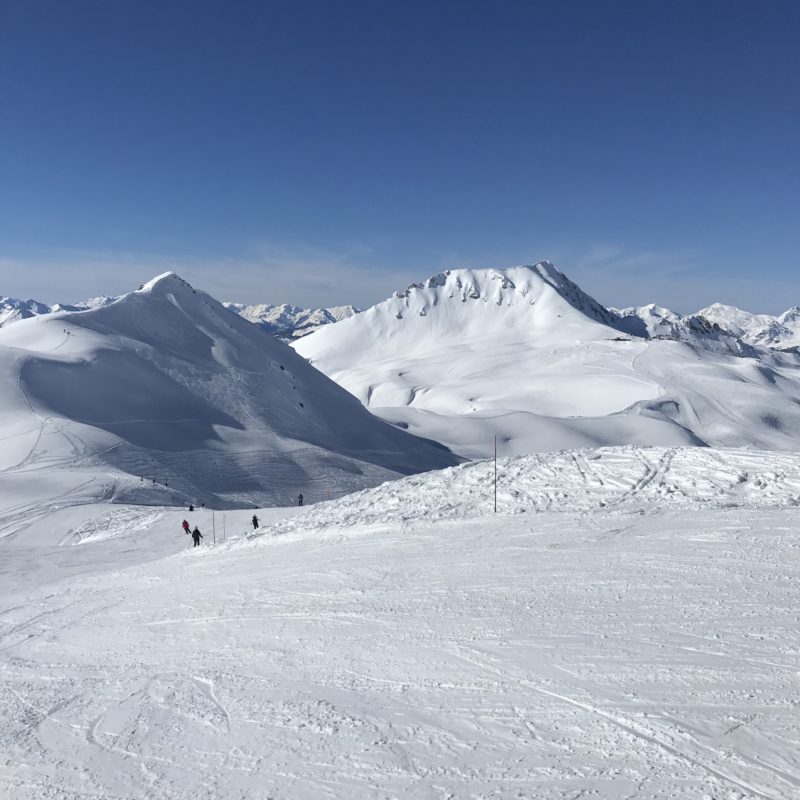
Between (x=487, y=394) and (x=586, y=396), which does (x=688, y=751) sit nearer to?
(x=586, y=396)

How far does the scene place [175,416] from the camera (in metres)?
55.7

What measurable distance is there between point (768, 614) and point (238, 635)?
30.3ft

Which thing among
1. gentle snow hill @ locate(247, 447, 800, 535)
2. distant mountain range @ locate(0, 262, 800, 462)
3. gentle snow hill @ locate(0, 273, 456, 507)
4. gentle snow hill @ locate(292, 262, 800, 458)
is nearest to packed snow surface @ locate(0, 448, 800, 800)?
gentle snow hill @ locate(247, 447, 800, 535)

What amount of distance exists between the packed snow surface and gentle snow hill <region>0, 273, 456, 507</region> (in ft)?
83.4

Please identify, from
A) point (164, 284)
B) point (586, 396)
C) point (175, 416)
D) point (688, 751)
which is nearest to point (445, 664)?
point (688, 751)

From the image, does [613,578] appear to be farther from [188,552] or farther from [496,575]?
[188,552]

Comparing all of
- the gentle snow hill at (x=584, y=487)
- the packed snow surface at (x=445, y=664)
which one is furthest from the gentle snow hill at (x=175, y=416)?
the packed snow surface at (x=445, y=664)

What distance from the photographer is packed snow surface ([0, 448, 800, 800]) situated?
6969mm

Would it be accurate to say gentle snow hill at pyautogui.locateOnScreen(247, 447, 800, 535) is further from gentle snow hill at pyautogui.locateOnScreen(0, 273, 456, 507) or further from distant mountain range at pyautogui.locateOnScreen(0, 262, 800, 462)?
distant mountain range at pyautogui.locateOnScreen(0, 262, 800, 462)

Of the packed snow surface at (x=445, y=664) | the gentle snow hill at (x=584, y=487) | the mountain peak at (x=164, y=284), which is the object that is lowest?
the packed snow surface at (x=445, y=664)

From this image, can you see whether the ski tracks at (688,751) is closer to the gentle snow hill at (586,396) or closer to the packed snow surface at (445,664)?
the packed snow surface at (445,664)

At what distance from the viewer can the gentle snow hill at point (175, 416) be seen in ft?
138

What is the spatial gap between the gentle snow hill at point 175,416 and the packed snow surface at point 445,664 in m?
25.4

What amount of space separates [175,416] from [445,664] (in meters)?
51.0
